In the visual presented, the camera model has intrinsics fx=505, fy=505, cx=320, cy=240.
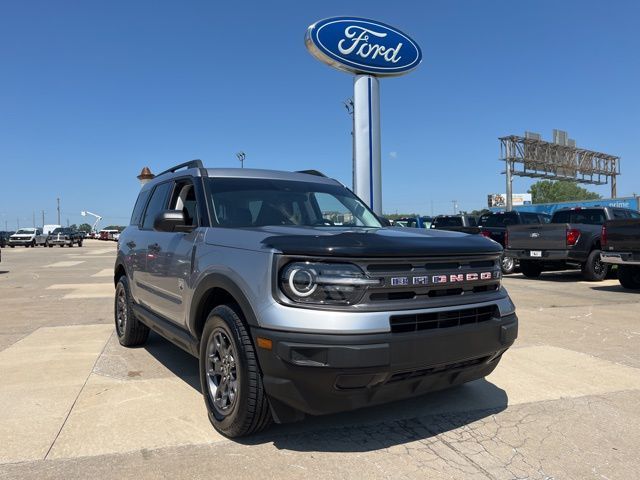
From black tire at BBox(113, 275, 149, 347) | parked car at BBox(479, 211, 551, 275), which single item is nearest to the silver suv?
black tire at BBox(113, 275, 149, 347)

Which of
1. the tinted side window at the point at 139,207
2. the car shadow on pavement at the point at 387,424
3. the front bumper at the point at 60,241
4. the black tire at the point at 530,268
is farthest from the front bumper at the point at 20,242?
the car shadow on pavement at the point at 387,424

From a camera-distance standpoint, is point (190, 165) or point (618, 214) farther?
point (618, 214)

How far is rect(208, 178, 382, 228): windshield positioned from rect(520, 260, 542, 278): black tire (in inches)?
426

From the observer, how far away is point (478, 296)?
11.1ft

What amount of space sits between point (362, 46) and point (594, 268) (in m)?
7.94

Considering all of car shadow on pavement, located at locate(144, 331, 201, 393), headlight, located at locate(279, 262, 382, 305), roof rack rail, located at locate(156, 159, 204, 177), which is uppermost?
roof rack rail, located at locate(156, 159, 204, 177)

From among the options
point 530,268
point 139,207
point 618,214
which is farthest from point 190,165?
point 618,214

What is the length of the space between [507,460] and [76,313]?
7.46m

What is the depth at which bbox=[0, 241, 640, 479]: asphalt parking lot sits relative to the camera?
2.97 meters

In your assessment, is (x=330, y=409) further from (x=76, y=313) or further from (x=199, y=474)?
(x=76, y=313)

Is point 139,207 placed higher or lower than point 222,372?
higher

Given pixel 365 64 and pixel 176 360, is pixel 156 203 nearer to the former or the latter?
pixel 176 360

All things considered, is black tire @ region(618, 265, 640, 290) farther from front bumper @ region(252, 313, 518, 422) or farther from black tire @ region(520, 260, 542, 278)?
front bumper @ region(252, 313, 518, 422)

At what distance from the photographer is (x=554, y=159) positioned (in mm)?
43281
